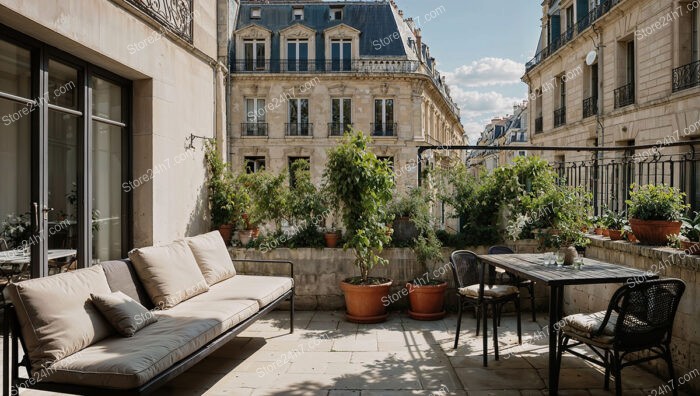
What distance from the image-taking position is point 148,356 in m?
3.00

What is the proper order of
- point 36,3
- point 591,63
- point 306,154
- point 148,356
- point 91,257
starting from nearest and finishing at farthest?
point 148,356
point 36,3
point 91,257
point 591,63
point 306,154

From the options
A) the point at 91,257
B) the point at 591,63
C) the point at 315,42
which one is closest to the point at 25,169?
the point at 91,257

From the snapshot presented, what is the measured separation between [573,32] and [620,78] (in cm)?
337

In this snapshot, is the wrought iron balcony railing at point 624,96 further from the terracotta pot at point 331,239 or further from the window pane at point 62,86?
the window pane at point 62,86

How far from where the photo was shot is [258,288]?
16.5ft

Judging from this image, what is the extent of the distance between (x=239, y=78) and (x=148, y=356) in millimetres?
21955

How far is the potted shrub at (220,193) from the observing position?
277 inches

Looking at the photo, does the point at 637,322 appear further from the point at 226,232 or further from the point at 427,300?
the point at 226,232

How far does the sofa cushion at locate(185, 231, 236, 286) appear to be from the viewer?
5117mm

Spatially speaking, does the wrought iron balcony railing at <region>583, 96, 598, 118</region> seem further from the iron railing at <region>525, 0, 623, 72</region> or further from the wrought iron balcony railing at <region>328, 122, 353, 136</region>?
the wrought iron balcony railing at <region>328, 122, 353, 136</region>

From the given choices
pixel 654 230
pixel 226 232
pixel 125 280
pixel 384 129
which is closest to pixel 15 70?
pixel 125 280

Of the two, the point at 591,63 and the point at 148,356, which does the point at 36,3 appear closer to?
the point at 148,356

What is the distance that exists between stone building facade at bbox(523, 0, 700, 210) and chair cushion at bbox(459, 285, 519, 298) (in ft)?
16.2

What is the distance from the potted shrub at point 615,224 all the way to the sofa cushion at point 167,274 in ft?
14.1
